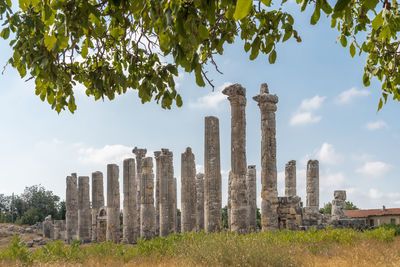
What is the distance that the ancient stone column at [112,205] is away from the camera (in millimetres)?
30522

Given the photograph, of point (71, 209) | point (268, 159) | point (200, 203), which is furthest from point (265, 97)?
point (71, 209)

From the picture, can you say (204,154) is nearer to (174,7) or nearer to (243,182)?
(243,182)

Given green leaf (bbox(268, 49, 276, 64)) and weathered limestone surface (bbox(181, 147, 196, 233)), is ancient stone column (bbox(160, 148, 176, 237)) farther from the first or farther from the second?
green leaf (bbox(268, 49, 276, 64))

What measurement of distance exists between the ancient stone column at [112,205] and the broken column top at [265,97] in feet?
44.2

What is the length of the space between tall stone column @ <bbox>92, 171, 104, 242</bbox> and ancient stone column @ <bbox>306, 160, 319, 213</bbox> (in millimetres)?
15645

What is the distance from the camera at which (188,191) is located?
29.9 meters

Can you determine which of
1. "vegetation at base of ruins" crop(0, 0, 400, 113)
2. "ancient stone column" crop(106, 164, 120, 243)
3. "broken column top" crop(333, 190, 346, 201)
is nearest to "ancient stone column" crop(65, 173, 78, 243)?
"ancient stone column" crop(106, 164, 120, 243)

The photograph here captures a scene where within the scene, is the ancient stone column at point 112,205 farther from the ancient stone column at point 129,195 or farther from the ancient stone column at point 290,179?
the ancient stone column at point 290,179

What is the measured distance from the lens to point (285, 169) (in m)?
32.5

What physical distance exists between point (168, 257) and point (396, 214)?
41903 millimetres

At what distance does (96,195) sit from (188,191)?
8.60 meters

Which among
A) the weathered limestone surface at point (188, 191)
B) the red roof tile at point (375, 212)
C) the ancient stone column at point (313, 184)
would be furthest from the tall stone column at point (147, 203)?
the red roof tile at point (375, 212)

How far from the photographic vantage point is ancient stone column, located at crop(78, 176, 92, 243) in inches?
1299

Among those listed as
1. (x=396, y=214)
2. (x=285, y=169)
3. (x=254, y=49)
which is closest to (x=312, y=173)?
(x=285, y=169)
